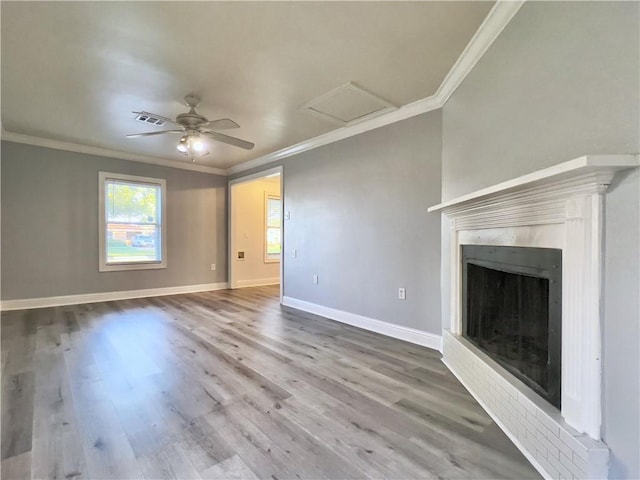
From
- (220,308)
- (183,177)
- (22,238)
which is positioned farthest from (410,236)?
(22,238)

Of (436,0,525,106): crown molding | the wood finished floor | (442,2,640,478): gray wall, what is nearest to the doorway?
the wood finished floor

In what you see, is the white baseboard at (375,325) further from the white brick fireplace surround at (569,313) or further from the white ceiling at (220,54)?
the white ceiling at (220,54)

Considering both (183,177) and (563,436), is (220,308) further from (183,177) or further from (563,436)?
(563,436)

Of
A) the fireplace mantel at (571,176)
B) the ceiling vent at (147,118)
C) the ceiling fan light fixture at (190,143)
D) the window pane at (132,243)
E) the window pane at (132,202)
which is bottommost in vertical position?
the window pane at (132,243)

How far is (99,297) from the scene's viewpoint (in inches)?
200

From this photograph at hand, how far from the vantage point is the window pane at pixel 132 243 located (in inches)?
205

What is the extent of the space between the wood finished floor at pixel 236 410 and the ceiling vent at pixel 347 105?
8.13ft

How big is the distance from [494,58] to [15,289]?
6278 mm

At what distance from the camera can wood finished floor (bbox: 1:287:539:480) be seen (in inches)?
56.3

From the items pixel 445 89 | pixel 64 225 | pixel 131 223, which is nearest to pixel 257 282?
pixel 131 223

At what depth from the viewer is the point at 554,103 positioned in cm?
148

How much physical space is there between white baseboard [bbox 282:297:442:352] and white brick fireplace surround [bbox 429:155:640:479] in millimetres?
1274

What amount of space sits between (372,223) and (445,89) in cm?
155

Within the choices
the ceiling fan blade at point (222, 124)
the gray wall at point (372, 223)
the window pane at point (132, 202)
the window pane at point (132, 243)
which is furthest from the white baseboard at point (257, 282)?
the ceiling fan blade at point (222, 124)
